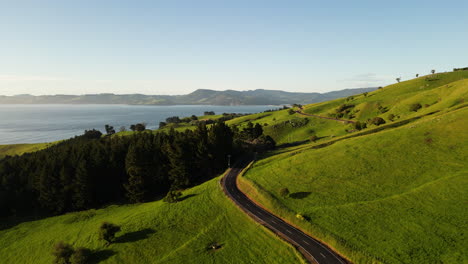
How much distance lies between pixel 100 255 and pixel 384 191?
56948mm

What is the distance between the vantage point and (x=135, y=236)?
153 ft

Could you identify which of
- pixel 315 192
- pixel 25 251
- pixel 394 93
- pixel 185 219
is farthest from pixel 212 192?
pixel 394 93

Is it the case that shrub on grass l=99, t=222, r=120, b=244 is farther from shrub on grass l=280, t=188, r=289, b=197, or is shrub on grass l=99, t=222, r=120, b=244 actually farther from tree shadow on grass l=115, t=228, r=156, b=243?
shrub on grass l=280, t=188, r=289, b=197

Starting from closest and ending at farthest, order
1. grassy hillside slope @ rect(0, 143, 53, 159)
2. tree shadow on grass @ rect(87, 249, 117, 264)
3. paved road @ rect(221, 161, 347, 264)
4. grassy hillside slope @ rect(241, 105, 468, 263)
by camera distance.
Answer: grassy hillside slope @ rect(241, 105, 468, 263)
paved road @ rect(221, 161, 347, 264)
tree shadow on grass @ rect(87, 249, 117, 264)
grassy hillside slope @ rect(0, 143, 53, 159)

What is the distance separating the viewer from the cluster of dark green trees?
72.4 metres

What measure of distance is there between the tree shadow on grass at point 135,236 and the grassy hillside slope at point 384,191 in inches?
962

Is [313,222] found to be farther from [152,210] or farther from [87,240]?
[87,240]

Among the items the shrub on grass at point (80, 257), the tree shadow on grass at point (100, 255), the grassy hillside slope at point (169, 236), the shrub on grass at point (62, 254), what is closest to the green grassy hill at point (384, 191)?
the grassy hillside slope at point (169, 236)

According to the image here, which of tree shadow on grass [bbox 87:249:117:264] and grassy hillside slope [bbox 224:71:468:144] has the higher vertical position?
grassy hillside slope [bbox 224:71:468:144]

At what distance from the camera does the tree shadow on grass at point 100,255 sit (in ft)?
138

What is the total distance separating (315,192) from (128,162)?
188 ft

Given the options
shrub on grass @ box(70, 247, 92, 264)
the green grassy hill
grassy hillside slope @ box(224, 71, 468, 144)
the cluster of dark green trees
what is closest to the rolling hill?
the green grassy hill

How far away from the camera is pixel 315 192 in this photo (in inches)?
2060

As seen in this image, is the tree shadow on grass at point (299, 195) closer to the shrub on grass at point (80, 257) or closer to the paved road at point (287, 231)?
the paved road at point (287, 231)
